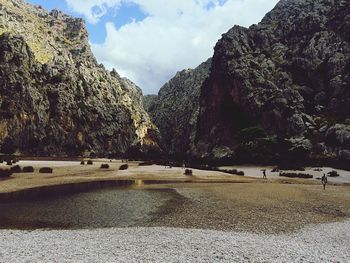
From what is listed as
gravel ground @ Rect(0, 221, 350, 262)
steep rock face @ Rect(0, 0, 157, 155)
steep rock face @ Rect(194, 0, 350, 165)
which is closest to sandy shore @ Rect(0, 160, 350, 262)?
gravel ground @ Rect(0, 221, 350, 262)

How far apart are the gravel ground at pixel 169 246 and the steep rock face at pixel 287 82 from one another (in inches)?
2531

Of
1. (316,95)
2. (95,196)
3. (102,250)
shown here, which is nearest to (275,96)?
(316,95)

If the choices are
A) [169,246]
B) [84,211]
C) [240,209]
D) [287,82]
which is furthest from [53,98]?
[169,246]

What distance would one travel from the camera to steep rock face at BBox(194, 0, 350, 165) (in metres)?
93.0

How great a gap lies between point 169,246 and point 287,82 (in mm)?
104657

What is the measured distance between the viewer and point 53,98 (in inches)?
5743

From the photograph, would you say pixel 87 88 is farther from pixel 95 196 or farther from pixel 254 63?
pixel 95 196

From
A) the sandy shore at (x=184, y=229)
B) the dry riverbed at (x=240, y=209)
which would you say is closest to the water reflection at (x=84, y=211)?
the sandy shore at (x=184, y=229)

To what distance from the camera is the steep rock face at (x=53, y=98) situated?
5143 inches

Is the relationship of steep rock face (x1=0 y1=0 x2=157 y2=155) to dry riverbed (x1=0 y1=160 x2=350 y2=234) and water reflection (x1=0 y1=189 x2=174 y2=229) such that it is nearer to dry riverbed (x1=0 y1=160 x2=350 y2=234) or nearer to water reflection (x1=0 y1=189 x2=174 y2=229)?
dry riverbed (x1=0 y1=160 x2=350 y2=234)

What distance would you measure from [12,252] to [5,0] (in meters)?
203

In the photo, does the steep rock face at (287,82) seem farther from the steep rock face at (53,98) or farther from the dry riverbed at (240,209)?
the steep rock face at (53,98)

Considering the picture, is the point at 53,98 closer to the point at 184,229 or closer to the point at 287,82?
the point at 287,82

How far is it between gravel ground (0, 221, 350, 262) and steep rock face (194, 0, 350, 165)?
64292 mm
